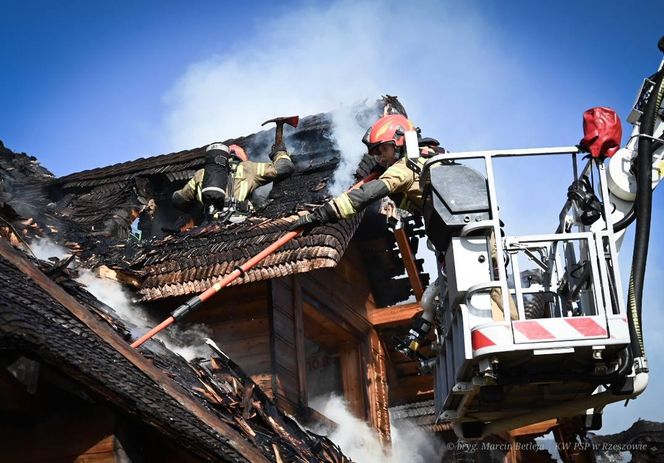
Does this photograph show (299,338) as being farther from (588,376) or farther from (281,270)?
(588,376)

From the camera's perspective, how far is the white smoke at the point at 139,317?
26.5ft

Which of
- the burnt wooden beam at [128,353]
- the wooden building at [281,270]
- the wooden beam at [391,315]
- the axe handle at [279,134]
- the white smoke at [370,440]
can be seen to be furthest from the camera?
the axe handle at [279,134]

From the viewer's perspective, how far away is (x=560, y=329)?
551 cm

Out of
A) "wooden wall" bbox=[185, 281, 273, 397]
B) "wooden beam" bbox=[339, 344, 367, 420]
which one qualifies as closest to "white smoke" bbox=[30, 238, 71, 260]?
"wooden wall" bbox=[185, 281, 273, 397]

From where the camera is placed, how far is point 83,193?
1284 centimetres

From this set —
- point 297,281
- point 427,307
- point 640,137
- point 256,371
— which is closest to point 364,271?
point 297,281

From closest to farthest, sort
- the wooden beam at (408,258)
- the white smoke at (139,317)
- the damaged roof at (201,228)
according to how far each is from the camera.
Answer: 1. the white smoke at (139,317)
2. the damaged roof at (201,228)
3. the wooden beam at (408,258)

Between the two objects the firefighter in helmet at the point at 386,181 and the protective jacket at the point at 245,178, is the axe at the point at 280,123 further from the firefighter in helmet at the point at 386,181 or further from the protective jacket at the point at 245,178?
the firefighter in helmet at the point at 386,181

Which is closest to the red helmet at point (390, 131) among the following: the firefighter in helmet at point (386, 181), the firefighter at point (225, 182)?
the firefighter in helmet at point (386, 181)

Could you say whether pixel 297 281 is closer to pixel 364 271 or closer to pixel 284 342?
pixel 284 342

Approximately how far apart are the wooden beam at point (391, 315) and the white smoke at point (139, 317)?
271 cm

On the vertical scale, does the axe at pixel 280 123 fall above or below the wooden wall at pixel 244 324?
above

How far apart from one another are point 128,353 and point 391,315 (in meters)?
5.68

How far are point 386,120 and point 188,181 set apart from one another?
4.95 m
